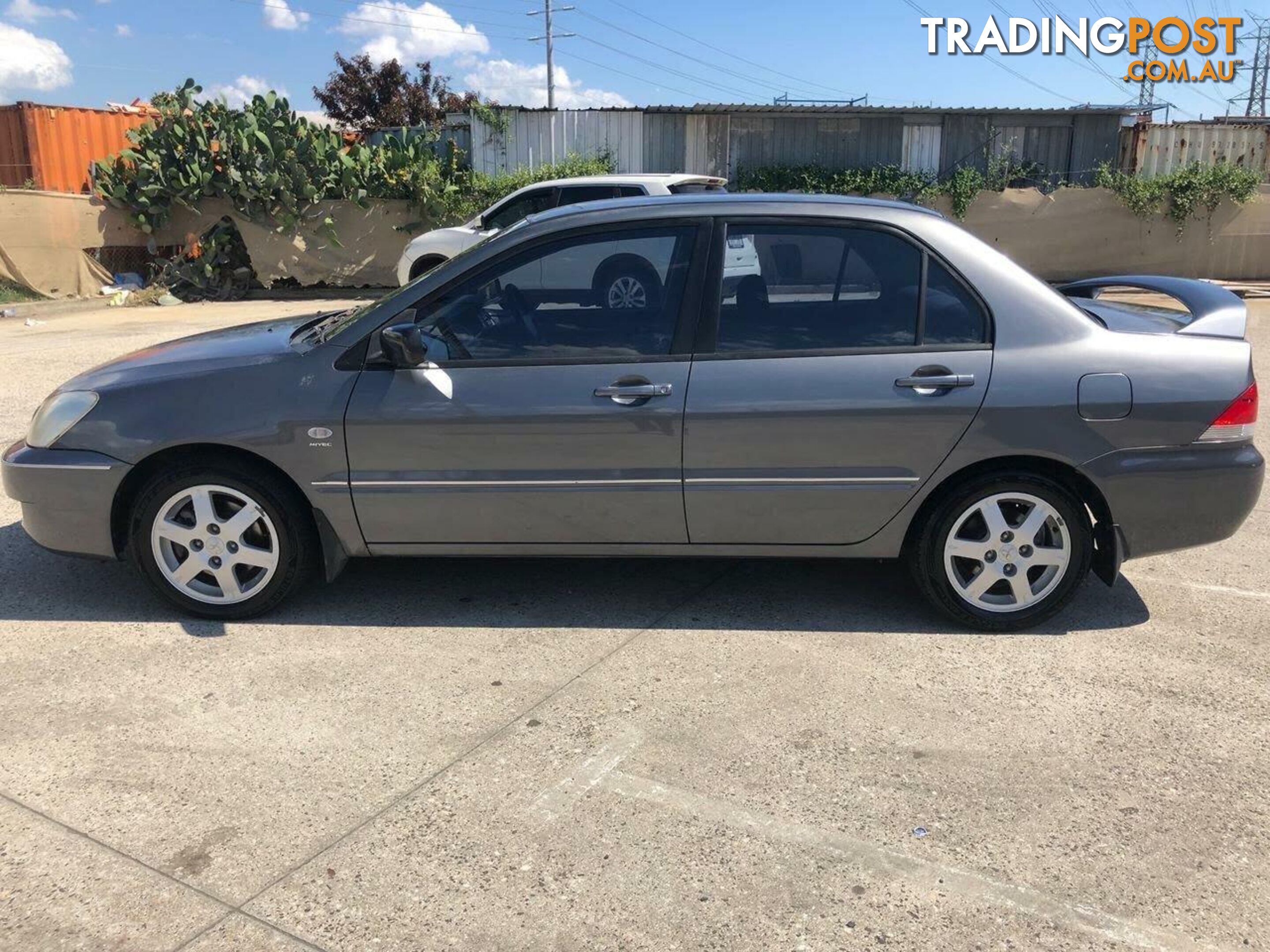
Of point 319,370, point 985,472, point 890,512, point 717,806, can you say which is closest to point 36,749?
point 319,370

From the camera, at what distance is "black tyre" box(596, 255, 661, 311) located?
411 centimetres

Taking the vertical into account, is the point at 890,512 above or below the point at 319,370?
below

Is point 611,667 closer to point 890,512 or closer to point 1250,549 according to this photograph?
point 890,512

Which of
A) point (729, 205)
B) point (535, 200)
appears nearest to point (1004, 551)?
point (729, 205)

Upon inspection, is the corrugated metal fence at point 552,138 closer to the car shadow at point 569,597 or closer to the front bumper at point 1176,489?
the car shadow at point 569,597

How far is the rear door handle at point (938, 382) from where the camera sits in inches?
156

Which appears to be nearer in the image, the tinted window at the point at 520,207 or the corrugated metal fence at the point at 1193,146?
the tinted window at the point at 520,207

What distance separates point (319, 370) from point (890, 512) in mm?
2308

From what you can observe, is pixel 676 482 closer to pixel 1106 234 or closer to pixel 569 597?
pixel 569 597

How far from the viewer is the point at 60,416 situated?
4230 mm

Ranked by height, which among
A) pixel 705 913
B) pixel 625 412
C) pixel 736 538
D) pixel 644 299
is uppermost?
pixel 644 299

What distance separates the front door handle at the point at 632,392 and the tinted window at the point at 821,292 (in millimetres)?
287

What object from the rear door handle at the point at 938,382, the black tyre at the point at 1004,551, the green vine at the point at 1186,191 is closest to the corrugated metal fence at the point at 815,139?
→ the green vine at the point at 1186,191

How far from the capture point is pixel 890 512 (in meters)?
4.09
